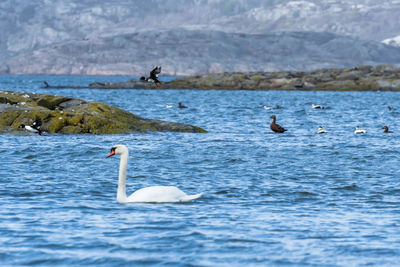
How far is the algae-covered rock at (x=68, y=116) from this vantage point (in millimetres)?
28716

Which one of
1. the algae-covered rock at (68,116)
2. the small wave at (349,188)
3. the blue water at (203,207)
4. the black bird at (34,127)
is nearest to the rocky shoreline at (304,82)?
the algae-covered rock at (68,116)

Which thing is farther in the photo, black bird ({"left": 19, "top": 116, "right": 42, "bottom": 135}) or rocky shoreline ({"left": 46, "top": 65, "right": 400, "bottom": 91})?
rocky shoreline ({"left": 46, "top": 65, "right": 400, "bottom": 91})

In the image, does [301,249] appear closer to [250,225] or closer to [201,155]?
[250,225]

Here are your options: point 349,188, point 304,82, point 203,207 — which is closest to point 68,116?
point 349,188

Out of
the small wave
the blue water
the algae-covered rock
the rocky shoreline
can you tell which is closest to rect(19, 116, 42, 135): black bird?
the algae-covered rock

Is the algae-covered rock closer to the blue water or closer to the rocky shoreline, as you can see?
the blue water

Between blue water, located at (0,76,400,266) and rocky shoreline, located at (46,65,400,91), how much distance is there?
355 ft

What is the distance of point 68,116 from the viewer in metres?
29.2

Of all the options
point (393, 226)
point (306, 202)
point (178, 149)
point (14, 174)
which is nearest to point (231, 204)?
point (306, 202)

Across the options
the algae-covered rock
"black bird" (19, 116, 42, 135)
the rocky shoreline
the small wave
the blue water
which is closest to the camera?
the blue water

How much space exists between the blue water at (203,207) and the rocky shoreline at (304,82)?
108m

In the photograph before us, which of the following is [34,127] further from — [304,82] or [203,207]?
[304,82]

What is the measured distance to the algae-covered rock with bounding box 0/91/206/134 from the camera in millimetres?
28716

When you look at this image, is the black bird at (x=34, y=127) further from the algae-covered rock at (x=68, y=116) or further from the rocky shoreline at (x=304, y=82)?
the rocky shoreline at (x=304, y=82)
